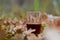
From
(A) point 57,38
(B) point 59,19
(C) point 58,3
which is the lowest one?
(A) point 57,38

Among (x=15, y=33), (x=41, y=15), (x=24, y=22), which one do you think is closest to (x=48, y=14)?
(x=41, y=15)

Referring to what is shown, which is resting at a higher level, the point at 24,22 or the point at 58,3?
the point at 58,3

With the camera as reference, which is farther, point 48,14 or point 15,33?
point 48,14

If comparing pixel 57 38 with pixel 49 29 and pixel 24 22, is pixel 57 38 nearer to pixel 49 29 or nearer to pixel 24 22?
pixel 49 29

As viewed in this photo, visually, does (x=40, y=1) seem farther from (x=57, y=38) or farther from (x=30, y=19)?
(x=57, y=38)

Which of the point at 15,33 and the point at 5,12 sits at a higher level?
the point at 5,12

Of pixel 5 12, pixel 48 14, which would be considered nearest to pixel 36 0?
pixel 48 14
